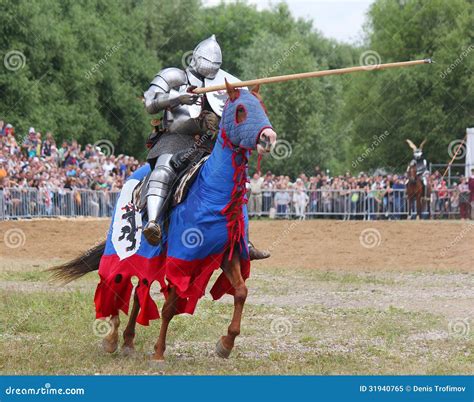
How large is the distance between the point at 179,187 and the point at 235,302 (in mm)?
1257

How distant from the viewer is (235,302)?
9461 millimetres

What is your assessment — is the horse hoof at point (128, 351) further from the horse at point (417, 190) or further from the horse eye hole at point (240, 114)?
the horse at point (417, 190)

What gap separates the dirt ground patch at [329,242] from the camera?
811 inches

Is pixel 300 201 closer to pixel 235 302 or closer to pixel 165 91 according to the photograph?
pixel 165 91

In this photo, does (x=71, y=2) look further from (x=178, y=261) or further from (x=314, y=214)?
(x=178, y=261)

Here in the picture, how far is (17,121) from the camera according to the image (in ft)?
123

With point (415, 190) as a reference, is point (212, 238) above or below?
below

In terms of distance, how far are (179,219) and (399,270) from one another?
403 inches

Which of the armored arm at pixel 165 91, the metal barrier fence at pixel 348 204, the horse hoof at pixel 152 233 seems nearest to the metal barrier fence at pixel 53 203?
the metal barrier fence at pixel 348 204

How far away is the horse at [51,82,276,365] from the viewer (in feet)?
29.8

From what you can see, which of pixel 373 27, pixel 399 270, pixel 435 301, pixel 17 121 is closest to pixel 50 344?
pixel 435 301

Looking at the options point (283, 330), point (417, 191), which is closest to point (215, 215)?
point (283, 330)

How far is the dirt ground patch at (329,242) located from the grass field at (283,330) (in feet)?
10.4

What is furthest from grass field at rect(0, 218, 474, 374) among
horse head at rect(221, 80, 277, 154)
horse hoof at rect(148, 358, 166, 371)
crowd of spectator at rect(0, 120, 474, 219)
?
crowd of spectator at rect(0, 120, 474, 219)
